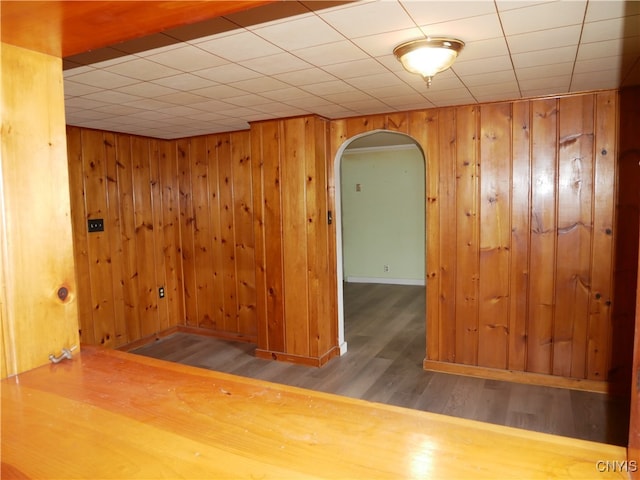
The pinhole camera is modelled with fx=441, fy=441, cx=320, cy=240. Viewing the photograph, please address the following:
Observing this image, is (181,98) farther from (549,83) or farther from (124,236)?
(549,83)

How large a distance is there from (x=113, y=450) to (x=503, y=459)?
0.79 metres

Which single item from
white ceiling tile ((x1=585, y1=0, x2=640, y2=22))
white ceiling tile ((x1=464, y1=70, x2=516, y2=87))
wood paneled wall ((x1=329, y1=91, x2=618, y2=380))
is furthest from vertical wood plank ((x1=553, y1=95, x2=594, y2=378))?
white ceiling tile ((x1=585, y1=0, x2=640, y2=22))

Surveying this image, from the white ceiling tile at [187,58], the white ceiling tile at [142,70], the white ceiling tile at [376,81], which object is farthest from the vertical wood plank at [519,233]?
the white ceiling tile at [142,70]

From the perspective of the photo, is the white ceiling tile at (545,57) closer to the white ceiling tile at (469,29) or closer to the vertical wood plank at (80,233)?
the white ceiling tile at (469,29)

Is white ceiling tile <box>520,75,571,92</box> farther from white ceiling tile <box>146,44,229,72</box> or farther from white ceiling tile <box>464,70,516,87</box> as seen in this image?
white ceiling tile <box>146,44,229,72</box>

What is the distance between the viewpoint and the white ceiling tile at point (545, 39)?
199cm

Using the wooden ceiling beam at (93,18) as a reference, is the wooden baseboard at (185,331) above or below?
below

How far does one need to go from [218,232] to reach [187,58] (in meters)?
2.85

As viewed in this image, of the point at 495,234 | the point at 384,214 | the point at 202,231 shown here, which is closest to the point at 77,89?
the point at 202,231

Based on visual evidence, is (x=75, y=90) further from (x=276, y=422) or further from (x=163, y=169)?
(x=276, y=422)

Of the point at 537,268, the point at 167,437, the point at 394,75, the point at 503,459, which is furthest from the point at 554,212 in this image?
the point at 167,437

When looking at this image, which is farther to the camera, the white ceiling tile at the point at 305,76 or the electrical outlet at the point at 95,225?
the electrical outlet at the point at 95,225

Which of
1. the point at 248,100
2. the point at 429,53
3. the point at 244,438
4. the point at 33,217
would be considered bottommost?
the point at 244,438

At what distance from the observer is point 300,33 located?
1.93 metres
